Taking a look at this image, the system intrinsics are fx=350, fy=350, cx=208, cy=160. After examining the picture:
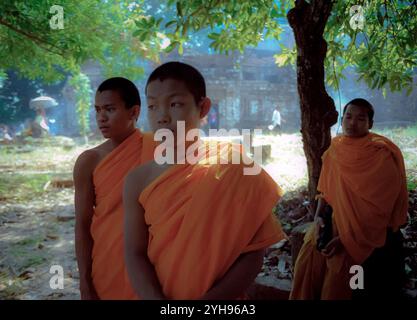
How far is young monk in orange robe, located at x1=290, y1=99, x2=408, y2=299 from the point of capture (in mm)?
2232

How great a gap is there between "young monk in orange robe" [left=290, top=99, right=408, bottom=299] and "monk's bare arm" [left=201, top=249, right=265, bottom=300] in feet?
3.76

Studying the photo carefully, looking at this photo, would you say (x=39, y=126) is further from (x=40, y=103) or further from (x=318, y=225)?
(x=318, y=225)

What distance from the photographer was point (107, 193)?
5.82 ft

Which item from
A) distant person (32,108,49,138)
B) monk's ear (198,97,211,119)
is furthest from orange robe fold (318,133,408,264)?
distant person (32,108,49,138)

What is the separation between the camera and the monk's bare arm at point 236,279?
4.30ft

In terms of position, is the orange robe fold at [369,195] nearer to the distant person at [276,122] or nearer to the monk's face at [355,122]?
the monk's face at [355,122]

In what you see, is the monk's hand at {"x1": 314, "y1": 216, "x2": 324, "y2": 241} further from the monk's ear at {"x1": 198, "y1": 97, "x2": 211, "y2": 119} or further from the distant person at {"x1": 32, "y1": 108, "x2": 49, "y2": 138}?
the distant person at {"x1": 32, "y1": 108, "x2": 49, "y2": 138}

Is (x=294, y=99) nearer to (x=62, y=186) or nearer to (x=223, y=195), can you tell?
(x=62, y=186)

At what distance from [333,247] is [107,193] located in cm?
148

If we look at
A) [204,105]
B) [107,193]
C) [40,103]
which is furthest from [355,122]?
[40,103]

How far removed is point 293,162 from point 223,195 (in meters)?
8.95

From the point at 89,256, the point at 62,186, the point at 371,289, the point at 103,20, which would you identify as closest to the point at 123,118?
the point at 89,256

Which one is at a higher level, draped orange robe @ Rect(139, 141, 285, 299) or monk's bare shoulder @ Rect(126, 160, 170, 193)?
monk's bare shoulder @ Rect(126, 160, 170, 193)

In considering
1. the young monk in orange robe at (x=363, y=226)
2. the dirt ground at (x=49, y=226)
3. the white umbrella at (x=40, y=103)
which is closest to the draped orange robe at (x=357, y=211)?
the young monk in orange robe at (x=363, y=226)
